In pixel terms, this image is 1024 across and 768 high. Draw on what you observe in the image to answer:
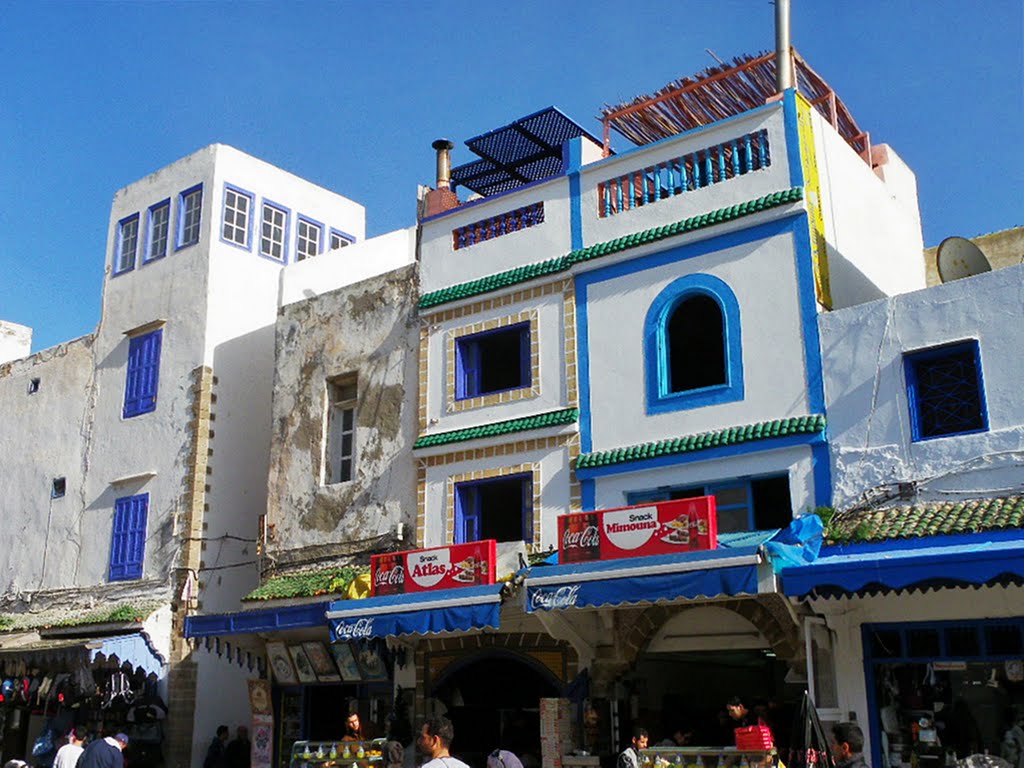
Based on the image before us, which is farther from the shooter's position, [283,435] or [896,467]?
[283,435]

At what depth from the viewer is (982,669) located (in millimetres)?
11531

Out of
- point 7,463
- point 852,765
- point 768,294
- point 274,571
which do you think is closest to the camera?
point 852,765

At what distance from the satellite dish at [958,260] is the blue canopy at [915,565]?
399cm

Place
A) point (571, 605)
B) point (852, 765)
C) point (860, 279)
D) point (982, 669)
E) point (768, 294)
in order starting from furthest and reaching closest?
point (860, 279) → point (768, 294) → point (571, 605) → point (982, 669) → point (852, 765)

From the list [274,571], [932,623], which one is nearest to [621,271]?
[932,623]

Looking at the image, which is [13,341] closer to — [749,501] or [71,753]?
[71,753]

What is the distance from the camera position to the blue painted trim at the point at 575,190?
1557 cm

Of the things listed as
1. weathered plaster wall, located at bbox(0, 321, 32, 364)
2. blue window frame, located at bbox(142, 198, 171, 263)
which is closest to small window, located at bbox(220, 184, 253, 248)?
blue window frame, located at bbox(142, 198, 171, 263)

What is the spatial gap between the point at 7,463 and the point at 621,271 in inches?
599

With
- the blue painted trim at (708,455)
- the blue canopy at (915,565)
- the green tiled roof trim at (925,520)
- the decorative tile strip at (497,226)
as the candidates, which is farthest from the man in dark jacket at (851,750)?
the decorative tile strip at (497,226)

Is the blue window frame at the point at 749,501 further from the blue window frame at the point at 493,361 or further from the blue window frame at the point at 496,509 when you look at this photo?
the blue window frame at the point at 493,361

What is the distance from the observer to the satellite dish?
1368 cm

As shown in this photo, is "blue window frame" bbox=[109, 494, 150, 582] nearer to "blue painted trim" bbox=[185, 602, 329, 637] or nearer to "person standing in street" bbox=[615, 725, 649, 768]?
"blue painted trim" bbox=[185, 602, 329, 637]

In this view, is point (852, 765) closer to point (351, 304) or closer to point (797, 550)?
point (797, 550)
